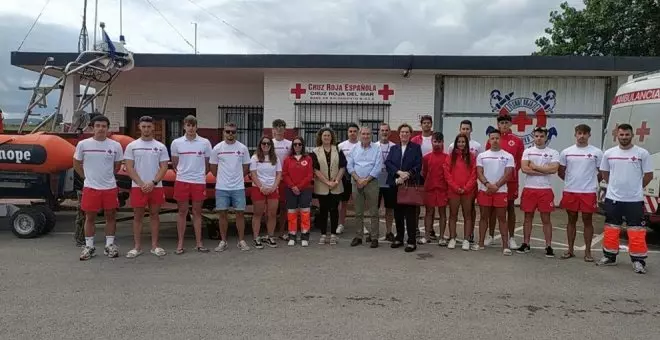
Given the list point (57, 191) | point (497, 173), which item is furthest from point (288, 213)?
point (57, 191)

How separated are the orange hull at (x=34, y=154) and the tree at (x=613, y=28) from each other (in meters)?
20.0

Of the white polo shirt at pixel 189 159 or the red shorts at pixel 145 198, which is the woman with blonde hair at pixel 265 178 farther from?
the red shorts at pixel 145 198

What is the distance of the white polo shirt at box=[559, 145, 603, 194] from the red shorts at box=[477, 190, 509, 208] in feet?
2.71

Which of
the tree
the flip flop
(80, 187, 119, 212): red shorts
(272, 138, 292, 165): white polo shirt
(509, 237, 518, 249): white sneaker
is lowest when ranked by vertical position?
Answer: the flip flop

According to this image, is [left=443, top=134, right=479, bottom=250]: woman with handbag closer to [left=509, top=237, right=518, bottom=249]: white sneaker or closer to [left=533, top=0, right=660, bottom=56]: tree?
[left=509, top=237, right=518, bottom=249]: white sneaker

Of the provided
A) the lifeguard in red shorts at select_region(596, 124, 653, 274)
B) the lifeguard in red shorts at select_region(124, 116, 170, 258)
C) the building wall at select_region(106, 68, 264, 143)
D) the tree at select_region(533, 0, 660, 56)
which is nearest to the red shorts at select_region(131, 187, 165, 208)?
the lifeguard in red shorts at select_region(124, 116, 170, 258)

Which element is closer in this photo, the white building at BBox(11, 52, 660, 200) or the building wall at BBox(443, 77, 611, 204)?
the white building at BBox(11, 52, 660, 200)

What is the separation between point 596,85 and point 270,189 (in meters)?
8.52

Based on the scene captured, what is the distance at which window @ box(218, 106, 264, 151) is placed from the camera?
1327cm

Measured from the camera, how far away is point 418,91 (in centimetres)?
1192

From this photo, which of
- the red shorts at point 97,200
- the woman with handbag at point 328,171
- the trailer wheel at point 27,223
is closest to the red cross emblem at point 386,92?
the woman with handbag at point 328,171

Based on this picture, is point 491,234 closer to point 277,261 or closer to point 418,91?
point 277,261

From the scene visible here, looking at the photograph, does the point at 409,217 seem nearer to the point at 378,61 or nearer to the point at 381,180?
the point at 381,180

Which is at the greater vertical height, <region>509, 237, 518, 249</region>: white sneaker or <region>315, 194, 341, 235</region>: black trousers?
<region>315, 194, 341, 235</region>: black trousers
